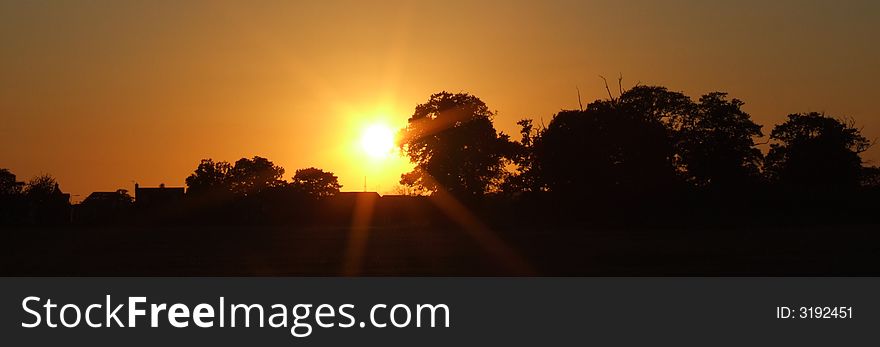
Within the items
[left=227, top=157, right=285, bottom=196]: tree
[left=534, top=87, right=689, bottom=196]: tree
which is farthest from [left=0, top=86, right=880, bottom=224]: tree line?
[left=227, top=157, right=285, bottom=196]: tree

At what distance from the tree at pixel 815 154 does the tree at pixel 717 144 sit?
3.81 meters

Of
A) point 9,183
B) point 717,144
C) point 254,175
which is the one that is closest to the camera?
point 717,144

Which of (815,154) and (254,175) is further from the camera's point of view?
(254,175)

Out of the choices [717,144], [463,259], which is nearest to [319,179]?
[717,144]

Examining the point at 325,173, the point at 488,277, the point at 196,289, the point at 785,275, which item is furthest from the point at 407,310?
the point at 325,173

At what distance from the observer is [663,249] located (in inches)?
1251

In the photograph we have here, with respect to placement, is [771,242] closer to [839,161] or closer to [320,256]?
[320,256]

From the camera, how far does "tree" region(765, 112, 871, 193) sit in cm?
7812

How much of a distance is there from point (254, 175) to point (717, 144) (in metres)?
64.8

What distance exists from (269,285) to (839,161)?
69951 mm

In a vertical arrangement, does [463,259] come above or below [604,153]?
below

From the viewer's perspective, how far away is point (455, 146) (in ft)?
259

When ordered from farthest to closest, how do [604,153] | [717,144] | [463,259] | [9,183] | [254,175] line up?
[254,175] < [9,183] < [717,144] < [604,153] < [463,259]

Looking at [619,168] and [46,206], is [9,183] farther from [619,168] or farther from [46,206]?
[619,168]
